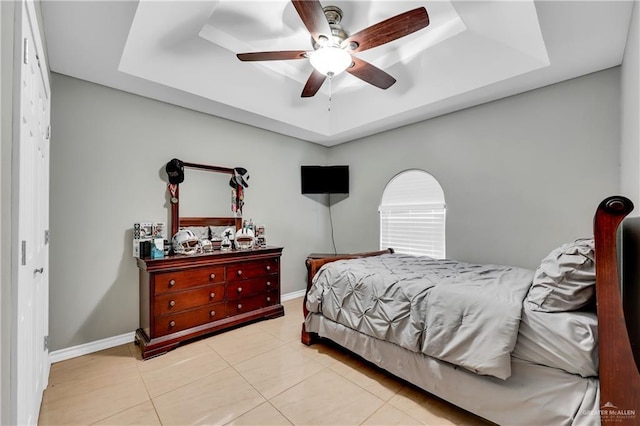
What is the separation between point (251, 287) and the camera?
335 centimetres

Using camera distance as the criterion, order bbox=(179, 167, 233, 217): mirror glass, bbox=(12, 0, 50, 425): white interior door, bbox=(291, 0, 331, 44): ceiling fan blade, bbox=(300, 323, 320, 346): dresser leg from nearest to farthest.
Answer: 1. bbox=(12, 0, 50, 425): white interior door
2. bbox=(291, 0, 331, 44): ceiling fan blade
3. bbox=(300, 323, 320, 346): dresser leg
4. bbox=(179, 167, 233, 217): mirror glass

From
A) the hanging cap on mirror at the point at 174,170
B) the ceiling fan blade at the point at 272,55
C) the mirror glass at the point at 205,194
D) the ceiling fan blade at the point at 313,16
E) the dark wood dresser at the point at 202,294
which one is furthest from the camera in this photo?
the mirror glass at the point at 205,194

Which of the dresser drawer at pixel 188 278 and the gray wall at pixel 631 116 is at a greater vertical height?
the gray wall at pixel 631 116

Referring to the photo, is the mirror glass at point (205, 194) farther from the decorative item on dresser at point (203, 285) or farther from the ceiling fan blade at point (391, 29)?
the ceiling fan blade at point (391, 29)

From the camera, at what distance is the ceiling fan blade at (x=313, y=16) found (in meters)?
1.72

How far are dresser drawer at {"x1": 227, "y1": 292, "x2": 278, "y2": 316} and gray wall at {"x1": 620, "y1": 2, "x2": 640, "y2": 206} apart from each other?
328 cm

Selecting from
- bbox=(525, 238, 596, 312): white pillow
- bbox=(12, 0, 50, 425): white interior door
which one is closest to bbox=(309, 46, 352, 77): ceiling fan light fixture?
bbox=(12, 0, 50, 425): white interior door

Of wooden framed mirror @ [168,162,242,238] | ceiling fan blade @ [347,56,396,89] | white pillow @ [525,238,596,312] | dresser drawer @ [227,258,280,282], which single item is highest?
ceiling fan blade @ [347,56,396,89]

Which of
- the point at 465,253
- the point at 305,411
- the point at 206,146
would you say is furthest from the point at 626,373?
the point at 206,146

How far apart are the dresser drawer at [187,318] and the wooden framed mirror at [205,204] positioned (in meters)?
0.89

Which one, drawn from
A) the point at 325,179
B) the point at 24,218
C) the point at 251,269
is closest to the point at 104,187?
the point at 251,269

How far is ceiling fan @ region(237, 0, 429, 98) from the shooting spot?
1.81 m

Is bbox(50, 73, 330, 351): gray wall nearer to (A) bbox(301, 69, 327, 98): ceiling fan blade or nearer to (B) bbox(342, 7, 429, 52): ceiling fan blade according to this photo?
(A) bbox(301, 69, 327, 98): ceiling fan blade

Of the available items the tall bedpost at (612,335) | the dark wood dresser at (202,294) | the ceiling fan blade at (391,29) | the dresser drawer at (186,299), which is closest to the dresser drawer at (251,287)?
the dark wood dresser at (202,294)
